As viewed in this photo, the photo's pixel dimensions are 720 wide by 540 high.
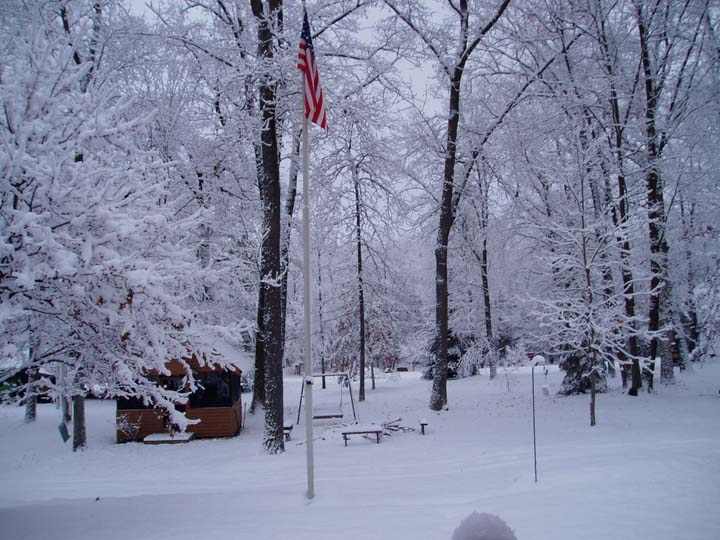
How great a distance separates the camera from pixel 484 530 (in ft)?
9.13

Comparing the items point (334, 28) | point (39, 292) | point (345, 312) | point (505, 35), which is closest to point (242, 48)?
point (334, 28)

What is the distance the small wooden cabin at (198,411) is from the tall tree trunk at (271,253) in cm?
470

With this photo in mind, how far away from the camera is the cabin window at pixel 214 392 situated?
605 inches

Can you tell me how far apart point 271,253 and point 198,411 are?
7.52 m

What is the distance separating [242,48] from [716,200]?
15325 mm

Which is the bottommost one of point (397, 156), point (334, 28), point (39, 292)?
point (39, 292)

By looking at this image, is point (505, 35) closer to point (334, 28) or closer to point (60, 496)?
point (334, 28)

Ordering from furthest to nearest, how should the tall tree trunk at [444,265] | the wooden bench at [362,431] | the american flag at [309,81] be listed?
the tall tree trunk at [444,265] → the wooden bench at [362,431] → the american flag at [309,81]

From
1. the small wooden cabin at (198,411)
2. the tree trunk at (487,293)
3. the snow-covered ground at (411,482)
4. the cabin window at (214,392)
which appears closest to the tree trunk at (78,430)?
the snow-covered ground at (411,482)

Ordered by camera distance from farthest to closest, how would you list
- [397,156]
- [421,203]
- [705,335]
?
1. [421,203]
2. [397,156]
3. [705,335]

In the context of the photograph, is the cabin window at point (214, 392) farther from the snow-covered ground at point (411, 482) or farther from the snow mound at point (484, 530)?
the snow mound at point (484, 530)

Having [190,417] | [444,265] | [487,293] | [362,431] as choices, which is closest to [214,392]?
[190,417]

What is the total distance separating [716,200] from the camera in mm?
15227

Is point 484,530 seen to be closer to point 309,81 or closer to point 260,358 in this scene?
point 309,81
